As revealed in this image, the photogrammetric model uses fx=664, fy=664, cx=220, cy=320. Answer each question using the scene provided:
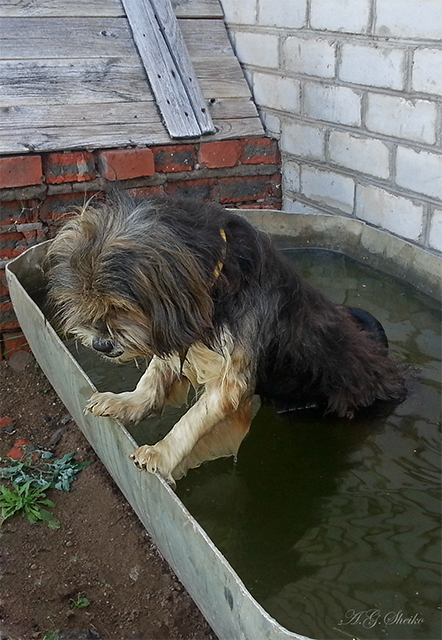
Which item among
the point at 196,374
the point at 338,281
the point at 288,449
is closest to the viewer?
the point at 196,374

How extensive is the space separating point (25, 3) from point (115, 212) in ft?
Answer: 10.5

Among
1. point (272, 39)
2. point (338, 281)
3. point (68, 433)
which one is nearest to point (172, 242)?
point (68, 433)

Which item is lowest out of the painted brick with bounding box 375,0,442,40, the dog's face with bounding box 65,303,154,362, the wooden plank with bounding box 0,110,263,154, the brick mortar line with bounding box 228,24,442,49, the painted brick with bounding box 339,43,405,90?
the dog's face with bounding box 65,303,154,362

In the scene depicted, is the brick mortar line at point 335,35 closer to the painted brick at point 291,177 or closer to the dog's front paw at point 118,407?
the painted brick at point 291,177

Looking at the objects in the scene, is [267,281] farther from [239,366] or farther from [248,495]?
[248,495]

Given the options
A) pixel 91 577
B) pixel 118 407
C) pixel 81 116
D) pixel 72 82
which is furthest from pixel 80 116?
pixel 91 577

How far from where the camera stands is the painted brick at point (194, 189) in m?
4.78

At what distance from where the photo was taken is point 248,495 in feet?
9.53

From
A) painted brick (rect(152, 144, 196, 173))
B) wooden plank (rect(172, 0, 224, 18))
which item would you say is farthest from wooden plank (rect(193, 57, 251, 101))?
painted brick (rect(152, 144, 196, 173))

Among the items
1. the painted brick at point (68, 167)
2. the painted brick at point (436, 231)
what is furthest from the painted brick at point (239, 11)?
the painted brick at point (436, 231)

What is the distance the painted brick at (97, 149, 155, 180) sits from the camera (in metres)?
4.37

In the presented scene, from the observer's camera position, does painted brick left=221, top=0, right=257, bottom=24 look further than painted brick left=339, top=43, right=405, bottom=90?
Yes

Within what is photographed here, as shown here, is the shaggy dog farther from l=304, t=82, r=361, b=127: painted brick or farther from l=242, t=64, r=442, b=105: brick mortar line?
l=304, t=82, r=361, b=127: painted brick

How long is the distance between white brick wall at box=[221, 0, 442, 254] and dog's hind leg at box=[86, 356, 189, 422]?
2.00 metres
